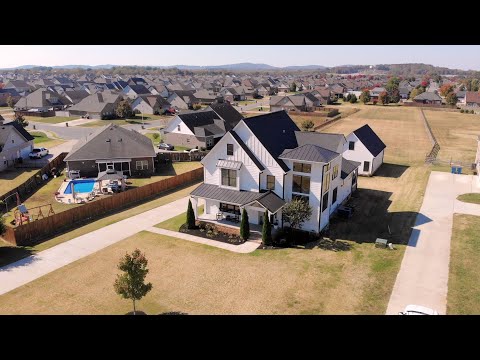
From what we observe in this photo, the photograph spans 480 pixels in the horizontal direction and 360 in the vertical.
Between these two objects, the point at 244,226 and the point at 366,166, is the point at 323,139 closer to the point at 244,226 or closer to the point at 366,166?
the point at 244,226

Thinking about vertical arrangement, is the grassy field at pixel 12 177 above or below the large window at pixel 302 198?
below

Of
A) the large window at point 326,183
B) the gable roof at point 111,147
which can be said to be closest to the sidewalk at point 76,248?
the gable roof at point 111,147

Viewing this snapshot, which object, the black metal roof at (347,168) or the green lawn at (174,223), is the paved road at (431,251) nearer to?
the black metal roof at (347,168)

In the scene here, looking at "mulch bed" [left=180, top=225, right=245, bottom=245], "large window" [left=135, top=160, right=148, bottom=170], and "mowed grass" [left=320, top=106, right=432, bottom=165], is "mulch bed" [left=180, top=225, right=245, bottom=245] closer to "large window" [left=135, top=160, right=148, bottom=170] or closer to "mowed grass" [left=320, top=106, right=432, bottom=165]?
"large window" [left=135, top=160, right=148, bottom=170]

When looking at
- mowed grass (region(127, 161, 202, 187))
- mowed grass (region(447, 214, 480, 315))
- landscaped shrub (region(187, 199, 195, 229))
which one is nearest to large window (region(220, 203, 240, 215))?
landscaped shrub (region(187, 199, 195, 229))

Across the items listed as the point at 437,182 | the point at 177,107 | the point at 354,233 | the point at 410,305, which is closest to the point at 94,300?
the point at 410,305

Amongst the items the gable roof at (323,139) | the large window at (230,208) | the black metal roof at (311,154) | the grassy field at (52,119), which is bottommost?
the large window at (230,208)

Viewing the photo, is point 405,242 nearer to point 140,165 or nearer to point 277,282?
point 277,282

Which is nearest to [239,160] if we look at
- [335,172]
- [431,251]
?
[335,172]

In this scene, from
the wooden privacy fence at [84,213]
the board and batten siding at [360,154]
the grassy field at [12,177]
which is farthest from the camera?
the board and batten siding at [360,154]
